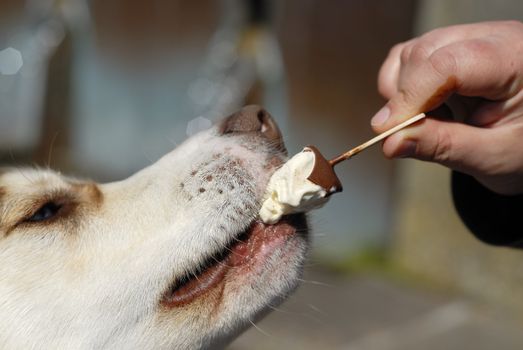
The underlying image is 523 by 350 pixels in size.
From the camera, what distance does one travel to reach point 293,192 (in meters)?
2.13

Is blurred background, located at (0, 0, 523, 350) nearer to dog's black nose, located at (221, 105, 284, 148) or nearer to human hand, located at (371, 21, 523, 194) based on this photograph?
dog's black nose, located at (221, 105, 284, 148)

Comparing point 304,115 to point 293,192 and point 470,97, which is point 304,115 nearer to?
point 470,97

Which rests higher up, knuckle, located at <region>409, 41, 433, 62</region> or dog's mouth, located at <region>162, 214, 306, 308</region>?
knuckle, located at <region>409, 41, 433, 62</region>

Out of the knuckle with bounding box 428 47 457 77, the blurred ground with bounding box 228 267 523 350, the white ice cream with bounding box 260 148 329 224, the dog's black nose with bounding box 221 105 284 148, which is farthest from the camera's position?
the blurred ground with bounding box 228 267 523 350

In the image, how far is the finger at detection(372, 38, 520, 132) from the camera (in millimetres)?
2029

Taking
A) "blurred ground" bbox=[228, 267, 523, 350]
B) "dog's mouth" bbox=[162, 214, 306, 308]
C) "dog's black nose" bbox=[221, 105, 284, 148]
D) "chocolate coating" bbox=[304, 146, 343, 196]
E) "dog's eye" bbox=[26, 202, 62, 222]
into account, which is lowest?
"blurred ground" bbox=[228, 267, 523, 350]

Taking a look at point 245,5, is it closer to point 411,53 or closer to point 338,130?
point 338,130

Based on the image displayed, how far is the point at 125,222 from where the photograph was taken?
2453 millimetres

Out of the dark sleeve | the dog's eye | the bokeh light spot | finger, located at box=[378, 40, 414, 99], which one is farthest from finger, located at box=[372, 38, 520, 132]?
the bokeh light spot

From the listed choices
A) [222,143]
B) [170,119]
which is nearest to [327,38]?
[170,119]

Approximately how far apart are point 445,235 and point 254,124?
3827 mm

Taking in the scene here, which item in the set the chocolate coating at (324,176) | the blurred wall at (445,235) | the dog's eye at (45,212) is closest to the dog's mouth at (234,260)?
the chocolate coating at (324,176)

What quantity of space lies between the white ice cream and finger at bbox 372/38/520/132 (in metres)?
0.29

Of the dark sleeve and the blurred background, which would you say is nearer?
the dark sleeve
